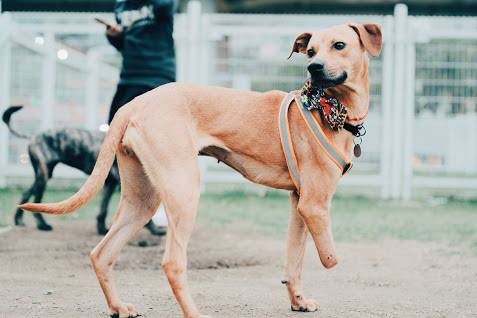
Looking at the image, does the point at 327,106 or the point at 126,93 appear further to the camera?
the point at 126,93

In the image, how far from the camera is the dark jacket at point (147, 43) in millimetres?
4973

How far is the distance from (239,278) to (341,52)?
1643 millimetres

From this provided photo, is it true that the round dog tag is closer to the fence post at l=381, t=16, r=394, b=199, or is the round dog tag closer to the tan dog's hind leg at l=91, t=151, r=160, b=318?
the tan dog's hind leg at l=91, t=151, r=160, b=318

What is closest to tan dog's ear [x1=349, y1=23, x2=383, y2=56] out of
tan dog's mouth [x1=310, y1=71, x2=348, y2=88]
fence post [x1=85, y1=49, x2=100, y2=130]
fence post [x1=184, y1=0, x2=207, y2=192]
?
tan dog's mouth [x1=310, y1=71, x2=348, y2=88]

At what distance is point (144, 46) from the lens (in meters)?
5.00

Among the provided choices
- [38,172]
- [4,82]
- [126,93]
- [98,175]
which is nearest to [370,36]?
[98,175]

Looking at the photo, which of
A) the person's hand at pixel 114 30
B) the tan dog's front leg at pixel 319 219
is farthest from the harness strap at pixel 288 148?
the person's hand at pixel 114 30

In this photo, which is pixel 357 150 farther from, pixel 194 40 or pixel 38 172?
pixel 194 40

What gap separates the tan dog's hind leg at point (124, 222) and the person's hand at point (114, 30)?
2.24 metres

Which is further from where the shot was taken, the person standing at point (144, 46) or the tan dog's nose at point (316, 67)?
the person standing at point (144, 46)

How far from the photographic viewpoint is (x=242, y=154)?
10.7 ft

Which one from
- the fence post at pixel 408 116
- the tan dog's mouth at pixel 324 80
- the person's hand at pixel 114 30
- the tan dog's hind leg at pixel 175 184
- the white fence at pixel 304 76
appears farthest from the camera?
the white fence at pixel 304 76

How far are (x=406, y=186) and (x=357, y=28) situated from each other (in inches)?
255

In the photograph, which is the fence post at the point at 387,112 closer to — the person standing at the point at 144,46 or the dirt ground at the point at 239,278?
the dirt ground at the point at 239,278
